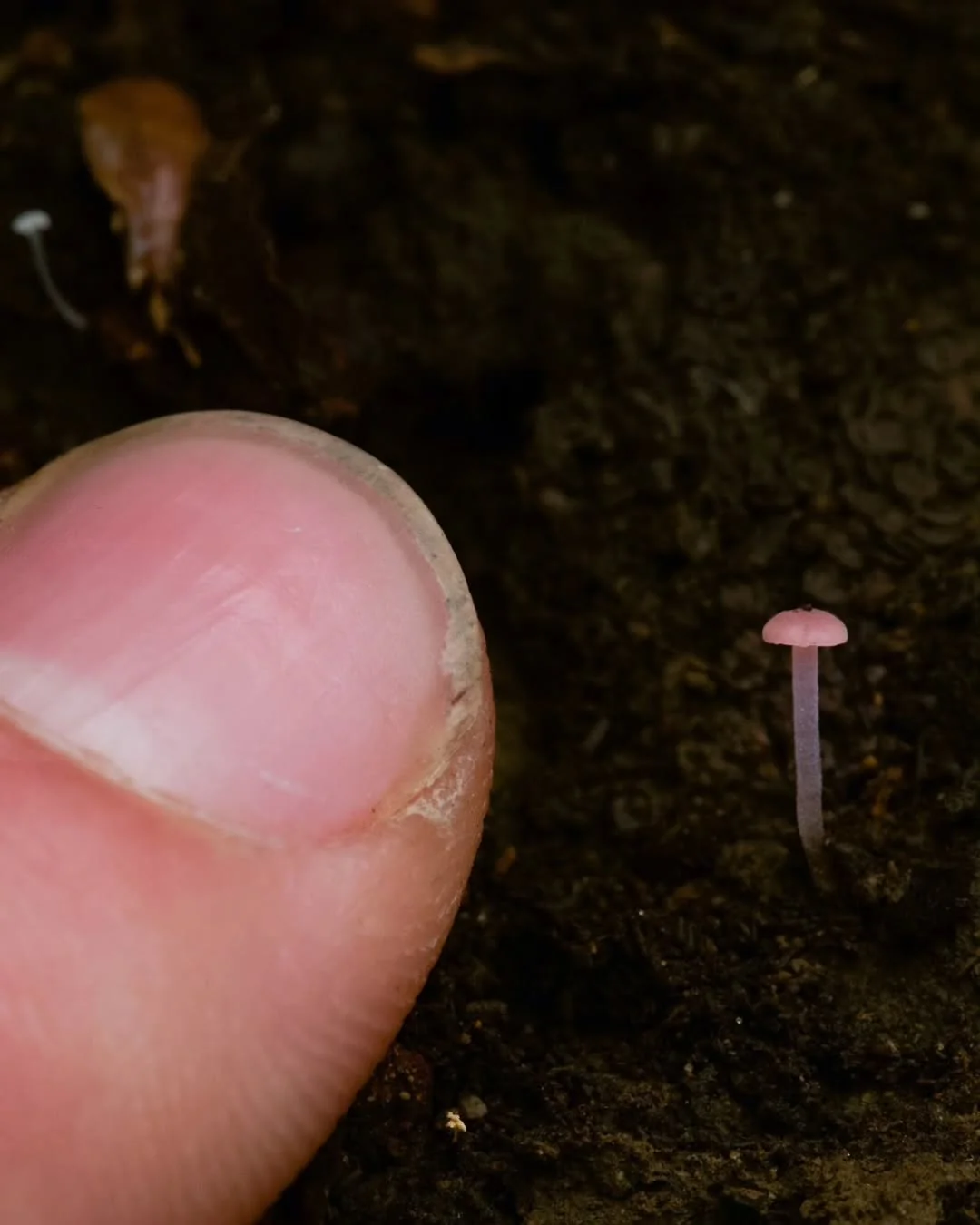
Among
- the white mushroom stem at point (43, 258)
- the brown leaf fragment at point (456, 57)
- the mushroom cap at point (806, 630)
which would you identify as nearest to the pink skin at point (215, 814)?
the mushroom cap at point (806, 630)

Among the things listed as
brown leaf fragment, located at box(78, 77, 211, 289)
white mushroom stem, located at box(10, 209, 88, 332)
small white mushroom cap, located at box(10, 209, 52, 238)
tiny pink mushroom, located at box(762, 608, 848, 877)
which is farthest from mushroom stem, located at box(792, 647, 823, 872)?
small white mushroom cap, located at box(10, 209, 52, 238)

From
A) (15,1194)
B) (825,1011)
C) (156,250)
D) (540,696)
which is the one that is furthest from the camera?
(156,250)

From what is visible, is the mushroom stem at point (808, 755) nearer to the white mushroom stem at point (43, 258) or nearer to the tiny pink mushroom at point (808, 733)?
the tiny pink mushroom at point (808, 733)

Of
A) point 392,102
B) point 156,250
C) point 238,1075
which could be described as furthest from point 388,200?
point 238,1075

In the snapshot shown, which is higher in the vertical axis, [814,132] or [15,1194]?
[814,132]

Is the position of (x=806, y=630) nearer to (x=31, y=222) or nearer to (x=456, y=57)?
(x=456, y=57)

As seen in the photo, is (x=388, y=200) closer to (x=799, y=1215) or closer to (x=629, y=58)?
(x=629, y=58)
